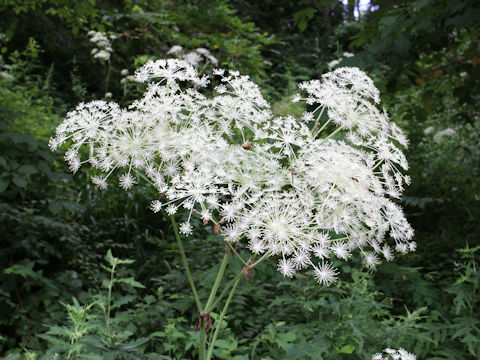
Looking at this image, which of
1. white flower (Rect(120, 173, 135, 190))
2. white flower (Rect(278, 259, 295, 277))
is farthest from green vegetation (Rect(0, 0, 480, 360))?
white flower (Rect(278, 259, 295, 277))

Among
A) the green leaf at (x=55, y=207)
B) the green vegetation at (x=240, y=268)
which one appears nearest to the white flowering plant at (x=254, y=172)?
the green vegetation at (x=240, y=268)

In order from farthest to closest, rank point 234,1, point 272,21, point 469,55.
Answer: point 272,21, point 234,1, point 469,55

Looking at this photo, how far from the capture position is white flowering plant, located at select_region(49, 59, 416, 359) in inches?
40.2

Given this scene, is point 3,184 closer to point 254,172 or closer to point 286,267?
point 254,172

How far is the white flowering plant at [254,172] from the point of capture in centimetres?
102

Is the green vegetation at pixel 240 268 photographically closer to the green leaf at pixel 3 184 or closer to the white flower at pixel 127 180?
the green leaf at pixel 3 184

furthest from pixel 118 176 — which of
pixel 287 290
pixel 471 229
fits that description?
pixel 471 229

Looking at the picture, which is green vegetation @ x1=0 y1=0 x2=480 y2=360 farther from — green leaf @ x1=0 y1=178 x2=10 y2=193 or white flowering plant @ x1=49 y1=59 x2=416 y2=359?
white flowering plant @ x1=49 y1=59 x2=416 y2=359

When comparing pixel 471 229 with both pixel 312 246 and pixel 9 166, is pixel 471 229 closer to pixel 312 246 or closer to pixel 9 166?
pixel 312 246

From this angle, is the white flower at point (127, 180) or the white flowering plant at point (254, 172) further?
the white flower at point (127, 180)

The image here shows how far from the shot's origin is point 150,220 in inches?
171

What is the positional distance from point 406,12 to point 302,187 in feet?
7.35

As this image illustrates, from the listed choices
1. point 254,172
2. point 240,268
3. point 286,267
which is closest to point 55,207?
point 240,268

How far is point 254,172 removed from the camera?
3.82 feet
